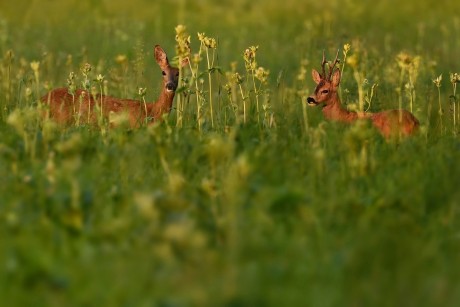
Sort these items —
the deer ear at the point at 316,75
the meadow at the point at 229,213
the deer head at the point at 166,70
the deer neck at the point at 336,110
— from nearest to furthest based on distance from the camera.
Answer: the meadow at the point at 229,213 < the deer neck at the point at 336,110 < the deer head at the point at 166,70 < the deer ear at the point at 316,75

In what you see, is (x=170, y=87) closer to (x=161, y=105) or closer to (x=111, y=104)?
(x=161, y=105)

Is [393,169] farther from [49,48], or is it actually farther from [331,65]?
[49,48]

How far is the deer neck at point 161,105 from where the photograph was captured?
8.67m

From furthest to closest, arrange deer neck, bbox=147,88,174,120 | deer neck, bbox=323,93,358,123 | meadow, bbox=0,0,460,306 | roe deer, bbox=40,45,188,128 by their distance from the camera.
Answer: deer neck, bbox=323,93,358,123 → deer neck, bbox=147,88,174,120 → roe deer, bbox=40,45,188,128 → meadow, bbox=0,0,460,306

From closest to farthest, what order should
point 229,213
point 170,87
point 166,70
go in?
point 229,213
point 170,87
point 166,70

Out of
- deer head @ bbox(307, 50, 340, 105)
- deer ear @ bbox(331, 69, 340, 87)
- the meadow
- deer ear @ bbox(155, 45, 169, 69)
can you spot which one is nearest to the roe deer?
deer ear @ bbox(155, 45, 169, 69)

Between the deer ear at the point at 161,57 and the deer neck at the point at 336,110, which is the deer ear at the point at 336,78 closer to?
the deer neck at the point at 336,110

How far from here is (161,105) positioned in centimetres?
880

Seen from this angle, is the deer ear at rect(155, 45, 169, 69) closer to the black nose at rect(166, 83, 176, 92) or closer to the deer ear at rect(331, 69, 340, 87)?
the black nose at rect(166, 83, 176, 92)

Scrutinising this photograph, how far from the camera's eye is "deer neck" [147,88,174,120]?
28.5 ft

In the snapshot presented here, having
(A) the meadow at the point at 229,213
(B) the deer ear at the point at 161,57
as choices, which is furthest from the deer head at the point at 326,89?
(A) the meadow at the point at 229,213

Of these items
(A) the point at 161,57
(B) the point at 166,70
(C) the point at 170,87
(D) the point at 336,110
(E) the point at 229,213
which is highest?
(A) the point at 161,57

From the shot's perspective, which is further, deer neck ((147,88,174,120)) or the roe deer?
deer neck ((147,88,174,120))

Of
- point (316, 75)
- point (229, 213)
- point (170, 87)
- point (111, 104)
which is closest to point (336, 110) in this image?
point (316, 75)
